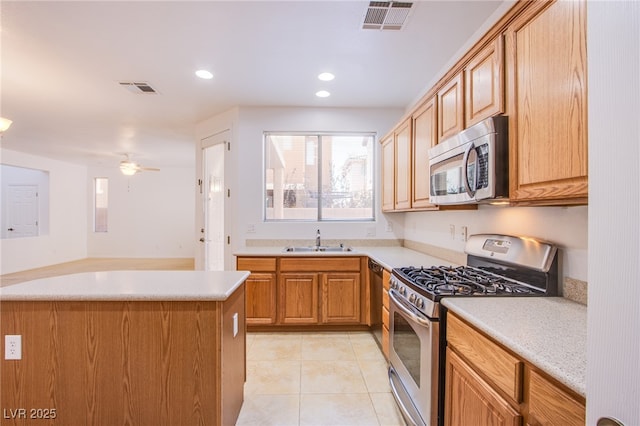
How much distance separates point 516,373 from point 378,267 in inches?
72.3

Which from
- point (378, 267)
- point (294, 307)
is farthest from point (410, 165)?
point (294, 307)

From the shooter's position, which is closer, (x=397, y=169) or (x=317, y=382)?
(x=317, y=382)

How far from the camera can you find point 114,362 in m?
1.55

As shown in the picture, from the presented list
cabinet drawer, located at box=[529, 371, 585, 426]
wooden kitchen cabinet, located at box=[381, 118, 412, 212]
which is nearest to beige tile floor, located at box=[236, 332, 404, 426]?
cabinet drawer, located at box=[529, 371, 585, 426]

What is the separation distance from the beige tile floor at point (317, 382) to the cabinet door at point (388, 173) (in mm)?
1490

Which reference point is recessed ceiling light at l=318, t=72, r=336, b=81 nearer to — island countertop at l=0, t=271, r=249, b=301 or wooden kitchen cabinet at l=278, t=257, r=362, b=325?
wooden kitchen cabinet at l=278, t=257, r=362, b=325

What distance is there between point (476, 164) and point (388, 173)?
1.86 meters

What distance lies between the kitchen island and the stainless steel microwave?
1425 mm

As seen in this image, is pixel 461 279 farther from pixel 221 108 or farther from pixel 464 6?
pixel 221 108

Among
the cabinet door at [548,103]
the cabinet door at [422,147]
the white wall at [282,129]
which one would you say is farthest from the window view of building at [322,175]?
the cabinet door at [548,103]

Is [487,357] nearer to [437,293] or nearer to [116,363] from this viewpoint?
[437,293]

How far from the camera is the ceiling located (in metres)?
2.03

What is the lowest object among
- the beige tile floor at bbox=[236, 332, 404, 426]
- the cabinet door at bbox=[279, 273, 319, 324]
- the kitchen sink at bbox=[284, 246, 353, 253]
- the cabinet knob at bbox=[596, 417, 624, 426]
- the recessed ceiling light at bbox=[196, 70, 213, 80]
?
the beige tile floor at bbox=[236, 332, 404, 426]

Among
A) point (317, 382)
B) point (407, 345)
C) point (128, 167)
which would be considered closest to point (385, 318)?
point (407, 345)
